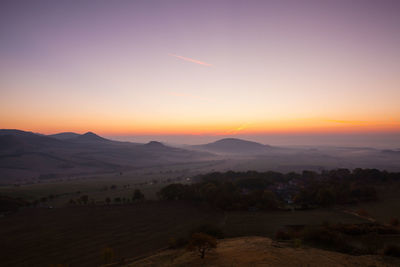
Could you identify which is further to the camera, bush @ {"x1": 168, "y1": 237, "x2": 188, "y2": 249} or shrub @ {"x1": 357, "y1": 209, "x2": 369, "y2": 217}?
shrub @ {"x1": 357, "y1": 209, "x2": 369, "y2": 217}

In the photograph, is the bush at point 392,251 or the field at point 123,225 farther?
the field at point 123,225

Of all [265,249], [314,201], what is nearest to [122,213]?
[265,249]

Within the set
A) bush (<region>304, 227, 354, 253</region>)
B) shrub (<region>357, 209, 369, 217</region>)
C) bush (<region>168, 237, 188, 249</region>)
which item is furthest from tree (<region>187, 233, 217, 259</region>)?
shrub (<region>357, 209, 369, 217</region>)

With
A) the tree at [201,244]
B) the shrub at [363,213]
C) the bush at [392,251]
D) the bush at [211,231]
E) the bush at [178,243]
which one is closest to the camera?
the bush at [392,251]

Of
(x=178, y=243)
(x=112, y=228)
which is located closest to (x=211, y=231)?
(x=178, y=243)

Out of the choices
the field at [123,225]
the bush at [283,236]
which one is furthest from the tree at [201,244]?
the bush at [283,236]

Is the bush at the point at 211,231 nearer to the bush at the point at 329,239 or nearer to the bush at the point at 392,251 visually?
the bush at the point at 329,239

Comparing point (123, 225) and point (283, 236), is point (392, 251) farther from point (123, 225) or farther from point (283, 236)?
point (123, 225)

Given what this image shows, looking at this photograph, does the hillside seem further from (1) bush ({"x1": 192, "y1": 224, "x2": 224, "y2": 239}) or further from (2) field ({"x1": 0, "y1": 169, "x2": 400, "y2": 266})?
(1) bush ({"x1": 192, "y1": 224, "x2": 224, "y2": 239})
